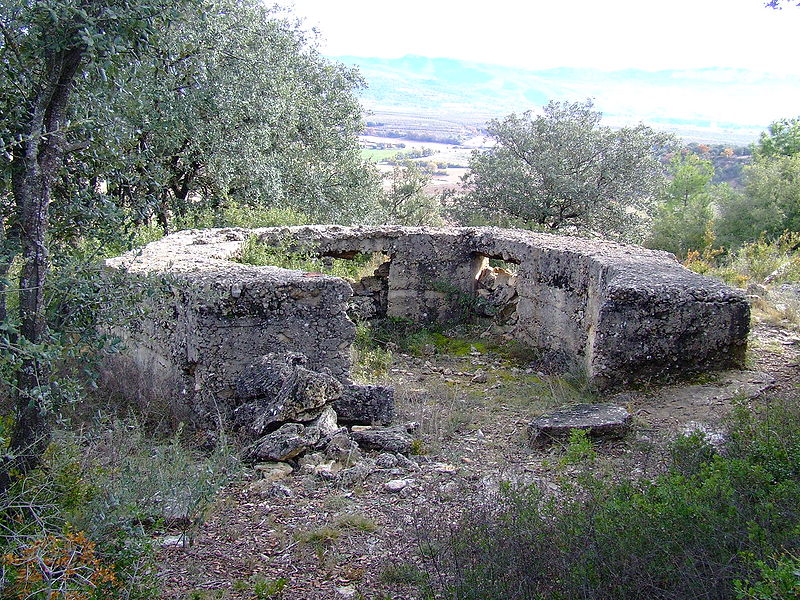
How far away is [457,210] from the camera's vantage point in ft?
63.2

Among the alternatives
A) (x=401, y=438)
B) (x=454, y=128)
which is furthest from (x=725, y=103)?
(x=401, y=438)

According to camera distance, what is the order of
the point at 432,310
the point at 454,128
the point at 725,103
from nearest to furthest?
the point at 432,310 → the point at 454,128 → the point at 725,103

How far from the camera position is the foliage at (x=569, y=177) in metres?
18.0

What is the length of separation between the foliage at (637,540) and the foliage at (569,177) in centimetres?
1412

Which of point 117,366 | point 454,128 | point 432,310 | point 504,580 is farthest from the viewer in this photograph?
point 454,128

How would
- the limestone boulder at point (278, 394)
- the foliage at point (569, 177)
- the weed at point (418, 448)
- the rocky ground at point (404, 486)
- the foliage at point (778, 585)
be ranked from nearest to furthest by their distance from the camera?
the foliage at point (778, 585), the rocky ground at point (404, 486), the limestone boulder at point (278, 394), the weed at point (418, 448), the foliage at point (569, 177)

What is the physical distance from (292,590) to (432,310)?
7.25 meters

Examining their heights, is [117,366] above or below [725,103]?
below

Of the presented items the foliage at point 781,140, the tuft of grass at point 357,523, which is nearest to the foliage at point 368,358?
the tuft of grass at point 357,523

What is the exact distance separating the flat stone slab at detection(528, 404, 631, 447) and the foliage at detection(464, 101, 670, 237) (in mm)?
11472

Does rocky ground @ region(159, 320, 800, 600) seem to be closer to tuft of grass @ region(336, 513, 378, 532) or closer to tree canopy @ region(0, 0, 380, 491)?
tuft of grass @ region(336, 513, 378, 532)

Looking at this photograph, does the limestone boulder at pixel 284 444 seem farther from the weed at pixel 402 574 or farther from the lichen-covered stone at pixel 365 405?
the weed at pixel 402 574

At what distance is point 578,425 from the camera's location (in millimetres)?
6047

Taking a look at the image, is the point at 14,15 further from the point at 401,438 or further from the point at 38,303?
the point at 401,438
